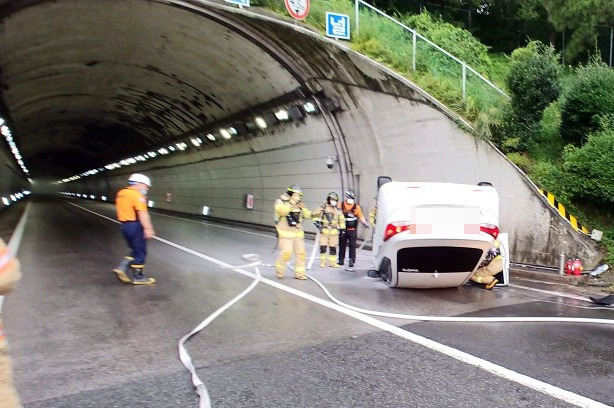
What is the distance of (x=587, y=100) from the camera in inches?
415

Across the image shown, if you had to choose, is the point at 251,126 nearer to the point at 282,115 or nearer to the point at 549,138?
the point at 282,115

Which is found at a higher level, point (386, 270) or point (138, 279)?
point (386, 270)

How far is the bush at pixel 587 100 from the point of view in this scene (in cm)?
1041

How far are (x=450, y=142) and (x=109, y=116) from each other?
22.8 m

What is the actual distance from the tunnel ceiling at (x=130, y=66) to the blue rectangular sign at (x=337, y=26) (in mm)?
2318

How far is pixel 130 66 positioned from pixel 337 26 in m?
8.98

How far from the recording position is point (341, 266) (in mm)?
10945

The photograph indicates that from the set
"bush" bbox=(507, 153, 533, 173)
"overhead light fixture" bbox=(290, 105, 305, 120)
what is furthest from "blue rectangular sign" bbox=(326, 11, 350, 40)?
"bush" bbox=(507, 153, 533, 173)

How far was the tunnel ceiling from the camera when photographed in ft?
40.4

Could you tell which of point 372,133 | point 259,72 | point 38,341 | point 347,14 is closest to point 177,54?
point 259,72

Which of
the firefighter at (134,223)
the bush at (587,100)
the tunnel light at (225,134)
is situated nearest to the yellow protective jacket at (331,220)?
the firefighter at (134,223)

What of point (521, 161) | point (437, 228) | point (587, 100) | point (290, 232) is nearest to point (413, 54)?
point (521, 161)

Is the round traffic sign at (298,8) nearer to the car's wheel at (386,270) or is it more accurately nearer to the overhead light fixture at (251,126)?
the car's wheel at (386,270)

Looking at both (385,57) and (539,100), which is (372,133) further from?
(539,100)
